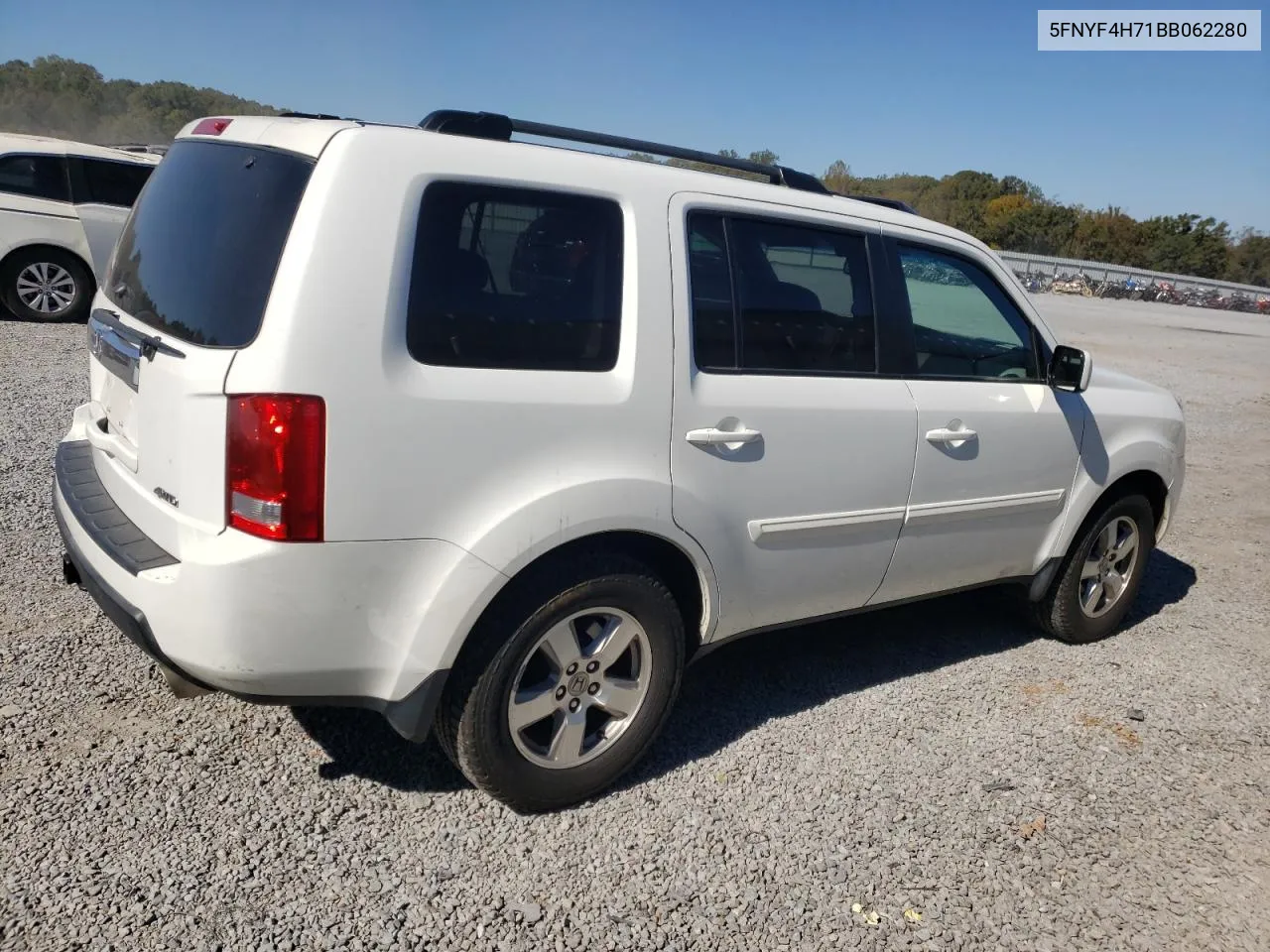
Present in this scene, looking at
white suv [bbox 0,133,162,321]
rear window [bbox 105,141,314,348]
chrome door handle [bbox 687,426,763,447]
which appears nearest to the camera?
rear window [bbox 105,141,314,348]

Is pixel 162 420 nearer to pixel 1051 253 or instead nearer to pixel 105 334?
pixel 105 334

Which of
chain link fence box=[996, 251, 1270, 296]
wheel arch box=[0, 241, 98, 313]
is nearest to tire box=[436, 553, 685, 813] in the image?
wheel arch box=[0, 241, 98, 313]

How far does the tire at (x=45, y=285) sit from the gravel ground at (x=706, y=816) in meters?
6.71

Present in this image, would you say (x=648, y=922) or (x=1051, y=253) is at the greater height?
(x=1051, y=253)

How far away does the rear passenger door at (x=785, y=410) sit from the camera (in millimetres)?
3045

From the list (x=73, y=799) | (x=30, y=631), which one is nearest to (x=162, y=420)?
(x=73, y=799)

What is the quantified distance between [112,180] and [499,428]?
979 centimetres

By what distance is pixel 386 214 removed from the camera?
2.46m

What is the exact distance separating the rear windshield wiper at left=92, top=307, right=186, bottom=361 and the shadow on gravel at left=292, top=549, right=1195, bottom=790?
1.36 metres

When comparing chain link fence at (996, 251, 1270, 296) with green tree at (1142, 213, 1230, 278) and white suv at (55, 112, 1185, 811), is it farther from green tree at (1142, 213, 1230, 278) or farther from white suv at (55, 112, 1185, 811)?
white suv at (55, 112, 1185, 811)

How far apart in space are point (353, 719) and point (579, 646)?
38.0 inches

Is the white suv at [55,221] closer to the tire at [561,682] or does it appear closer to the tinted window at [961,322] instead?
the tinted window at [961,322]

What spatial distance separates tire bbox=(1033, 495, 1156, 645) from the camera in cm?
454

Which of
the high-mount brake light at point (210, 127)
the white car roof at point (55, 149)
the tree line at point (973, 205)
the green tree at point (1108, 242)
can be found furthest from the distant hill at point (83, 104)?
the high-mount brake light at point (210, 127)
